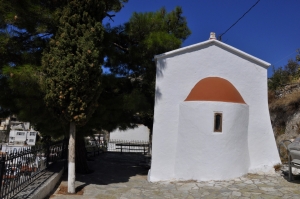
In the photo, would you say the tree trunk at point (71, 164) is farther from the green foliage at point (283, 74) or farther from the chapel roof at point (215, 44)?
the green foliage at point (283, 74)

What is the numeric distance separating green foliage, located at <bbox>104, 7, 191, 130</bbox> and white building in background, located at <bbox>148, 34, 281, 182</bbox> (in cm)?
58

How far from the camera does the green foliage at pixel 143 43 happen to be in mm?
10023

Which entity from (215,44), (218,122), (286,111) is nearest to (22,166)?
(218,122)

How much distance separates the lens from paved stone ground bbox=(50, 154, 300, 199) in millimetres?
7883

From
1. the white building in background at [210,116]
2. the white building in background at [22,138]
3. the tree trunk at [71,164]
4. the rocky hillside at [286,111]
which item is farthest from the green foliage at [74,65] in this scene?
the white building in background at [22,138]

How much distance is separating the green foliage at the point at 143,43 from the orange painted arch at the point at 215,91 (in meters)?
1.74

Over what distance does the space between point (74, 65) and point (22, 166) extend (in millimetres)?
2875

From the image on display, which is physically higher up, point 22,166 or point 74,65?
point 74,65

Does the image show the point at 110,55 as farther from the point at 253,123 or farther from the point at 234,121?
the point at 253,123

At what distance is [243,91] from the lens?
34.4 feet

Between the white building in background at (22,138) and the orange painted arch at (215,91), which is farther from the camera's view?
the white building in background at (22,138)

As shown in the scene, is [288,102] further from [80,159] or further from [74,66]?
[74,66]

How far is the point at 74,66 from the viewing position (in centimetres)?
784

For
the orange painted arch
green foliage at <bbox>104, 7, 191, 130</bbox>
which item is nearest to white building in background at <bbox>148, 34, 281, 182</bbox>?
the orange painted arch
